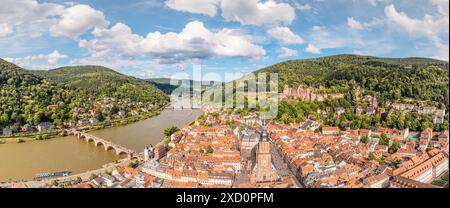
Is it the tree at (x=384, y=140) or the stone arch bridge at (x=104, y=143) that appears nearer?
the tree at (x=384, y=140)

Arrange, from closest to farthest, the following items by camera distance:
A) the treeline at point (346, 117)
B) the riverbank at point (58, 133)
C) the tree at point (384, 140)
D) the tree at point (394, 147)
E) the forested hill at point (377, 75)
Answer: the tree at point (394, 147), the tree at point (384, 140), the treeline at point (346, 117), the forested hill at point (377, 75), the riverbank at point (58, 133)

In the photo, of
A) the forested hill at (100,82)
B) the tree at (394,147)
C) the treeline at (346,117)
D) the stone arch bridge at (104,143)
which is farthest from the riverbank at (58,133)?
the tree at (394,147)

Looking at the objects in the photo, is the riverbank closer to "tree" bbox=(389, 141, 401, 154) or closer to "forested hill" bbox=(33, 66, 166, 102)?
"forested hill" bbox=(33, 66, 166, 102)

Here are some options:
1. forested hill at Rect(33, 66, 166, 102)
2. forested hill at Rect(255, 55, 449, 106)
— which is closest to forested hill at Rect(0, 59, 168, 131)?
forested hill at Rect(33, 66, 166, 102)

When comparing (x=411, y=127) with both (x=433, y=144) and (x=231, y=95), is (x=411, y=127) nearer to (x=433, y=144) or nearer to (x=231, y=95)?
(x=433, y=144)

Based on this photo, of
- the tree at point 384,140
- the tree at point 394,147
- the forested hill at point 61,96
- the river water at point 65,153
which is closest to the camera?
the tree at point 394,147

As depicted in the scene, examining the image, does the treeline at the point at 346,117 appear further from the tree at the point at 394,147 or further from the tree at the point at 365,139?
A: the tree at the point at 394,147

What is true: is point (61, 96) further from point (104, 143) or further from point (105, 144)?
point (105, 144)
